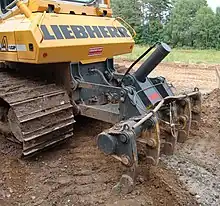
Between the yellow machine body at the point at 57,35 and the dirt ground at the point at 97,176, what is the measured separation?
1181mm

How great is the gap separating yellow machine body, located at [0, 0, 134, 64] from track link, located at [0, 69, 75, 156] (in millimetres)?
364

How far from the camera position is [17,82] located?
179 inches

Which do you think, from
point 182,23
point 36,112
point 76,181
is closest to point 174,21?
point 182,23

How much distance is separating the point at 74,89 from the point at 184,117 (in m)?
1.44

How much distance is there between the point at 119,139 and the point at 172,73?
934cm

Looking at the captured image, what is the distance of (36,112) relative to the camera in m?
4.14

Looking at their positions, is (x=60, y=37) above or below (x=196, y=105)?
above

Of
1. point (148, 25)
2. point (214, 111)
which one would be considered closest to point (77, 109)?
point (214, 111)

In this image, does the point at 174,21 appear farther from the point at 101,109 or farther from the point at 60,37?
the point at 60,37

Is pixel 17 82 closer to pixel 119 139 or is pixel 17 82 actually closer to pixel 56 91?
pixel 56 91

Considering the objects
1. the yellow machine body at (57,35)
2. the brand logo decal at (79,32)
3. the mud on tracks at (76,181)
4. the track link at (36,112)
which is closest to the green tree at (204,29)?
the brand logo decal at (79,32)

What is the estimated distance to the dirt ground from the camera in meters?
3.62

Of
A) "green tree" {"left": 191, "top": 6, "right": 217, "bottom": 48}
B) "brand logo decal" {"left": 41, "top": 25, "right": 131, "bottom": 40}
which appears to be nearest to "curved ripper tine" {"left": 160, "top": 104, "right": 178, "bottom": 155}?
"brand logo decal" {"left": 41, "top": 25, "right": 131, "bottom": 40}

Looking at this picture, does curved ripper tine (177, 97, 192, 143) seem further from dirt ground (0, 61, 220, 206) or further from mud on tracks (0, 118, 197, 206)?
mud on tracks (0, 118, 197, 206)
